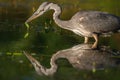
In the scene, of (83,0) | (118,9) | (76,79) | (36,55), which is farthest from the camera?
(83,0)

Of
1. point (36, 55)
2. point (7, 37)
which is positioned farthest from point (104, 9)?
point (36, 55)

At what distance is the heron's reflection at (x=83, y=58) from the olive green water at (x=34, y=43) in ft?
0.52

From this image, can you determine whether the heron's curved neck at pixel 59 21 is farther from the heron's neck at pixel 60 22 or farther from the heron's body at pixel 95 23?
the heron's body at pixel 95 23

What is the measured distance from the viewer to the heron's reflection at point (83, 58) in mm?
11995

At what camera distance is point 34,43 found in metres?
14.9

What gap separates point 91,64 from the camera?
12312mm

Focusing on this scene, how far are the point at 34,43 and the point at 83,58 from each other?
225 cm

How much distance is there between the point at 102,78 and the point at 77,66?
1.21m

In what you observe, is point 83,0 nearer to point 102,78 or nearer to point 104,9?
point 104,9

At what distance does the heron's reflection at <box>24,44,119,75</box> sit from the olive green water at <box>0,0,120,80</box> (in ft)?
0.52

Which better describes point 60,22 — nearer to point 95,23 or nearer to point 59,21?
point 59,21

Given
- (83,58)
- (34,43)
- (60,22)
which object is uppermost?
(60,22)

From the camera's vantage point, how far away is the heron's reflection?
1200 cm

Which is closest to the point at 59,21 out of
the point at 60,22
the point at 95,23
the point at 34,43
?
the point at 60,22
